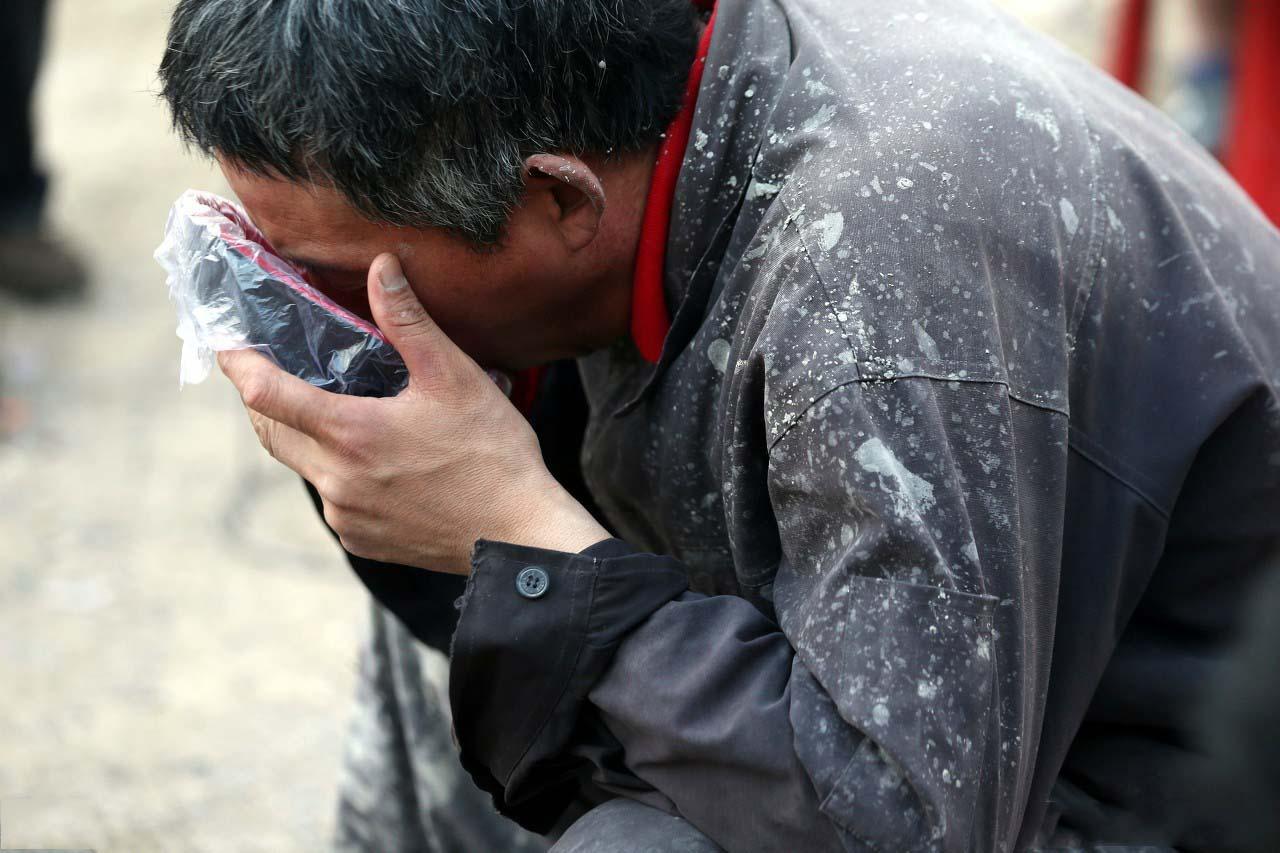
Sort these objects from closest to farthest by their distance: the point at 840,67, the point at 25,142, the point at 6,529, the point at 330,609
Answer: the point at 840,67, the point at 330,609, the point at 6,529, the point at 25,142

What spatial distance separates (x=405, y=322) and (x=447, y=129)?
10.2 inches

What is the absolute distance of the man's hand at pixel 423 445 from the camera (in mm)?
1674

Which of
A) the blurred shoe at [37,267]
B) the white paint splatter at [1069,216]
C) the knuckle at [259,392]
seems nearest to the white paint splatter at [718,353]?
the white paint splatter at [1069,216]

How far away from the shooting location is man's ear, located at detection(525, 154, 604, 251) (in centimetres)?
166

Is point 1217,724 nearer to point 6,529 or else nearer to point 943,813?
point 943,813

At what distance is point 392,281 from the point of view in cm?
169

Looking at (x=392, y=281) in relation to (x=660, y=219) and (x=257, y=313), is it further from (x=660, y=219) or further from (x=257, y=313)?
(x=660, y=219)

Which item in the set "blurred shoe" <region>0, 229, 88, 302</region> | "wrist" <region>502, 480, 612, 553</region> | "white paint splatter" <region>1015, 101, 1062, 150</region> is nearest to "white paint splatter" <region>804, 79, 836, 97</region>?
"white paint splatter" <region>1015, 101, 1062, 150</region>

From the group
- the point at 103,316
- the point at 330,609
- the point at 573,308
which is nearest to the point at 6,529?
the point at 330,609

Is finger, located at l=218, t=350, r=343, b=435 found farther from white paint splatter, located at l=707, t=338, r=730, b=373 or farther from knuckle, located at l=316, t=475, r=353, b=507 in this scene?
white paint splatter, located at l=707, t=338, r=730, b=373

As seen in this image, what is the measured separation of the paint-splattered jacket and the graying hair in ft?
0.44

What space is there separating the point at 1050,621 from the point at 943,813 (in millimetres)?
293

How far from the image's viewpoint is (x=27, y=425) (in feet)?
15.7

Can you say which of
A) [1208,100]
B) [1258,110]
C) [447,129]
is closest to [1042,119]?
[447,129]
